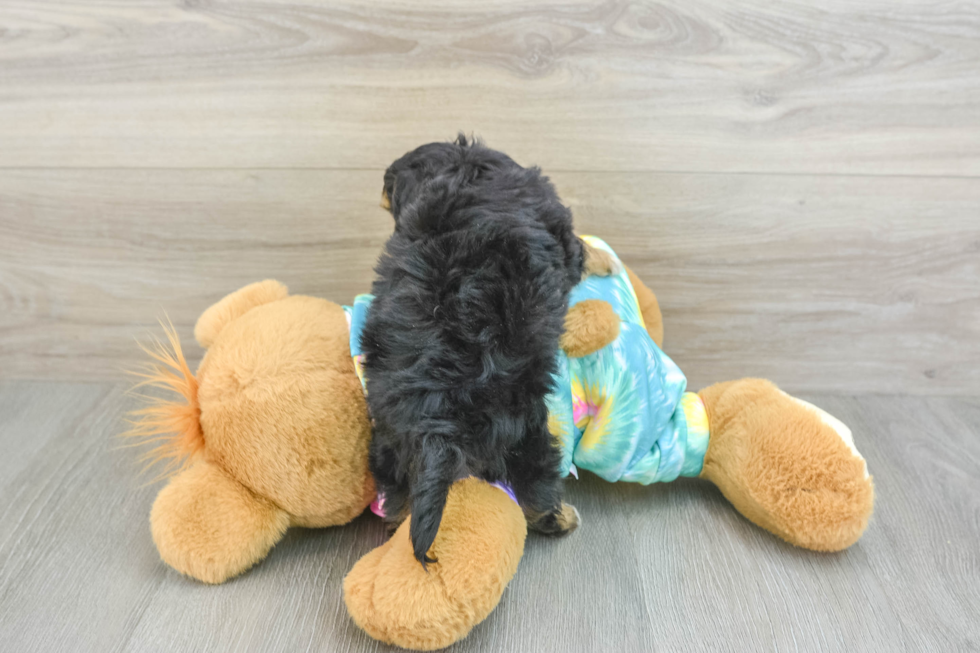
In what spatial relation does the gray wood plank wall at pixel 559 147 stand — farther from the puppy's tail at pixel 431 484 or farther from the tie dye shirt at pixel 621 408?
the puppy's tail at pixel 431 484

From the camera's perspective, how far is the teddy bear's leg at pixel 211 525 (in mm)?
584

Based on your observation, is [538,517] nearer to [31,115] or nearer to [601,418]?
[601,418]

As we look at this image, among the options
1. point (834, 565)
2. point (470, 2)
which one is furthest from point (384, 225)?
point (834, 565)

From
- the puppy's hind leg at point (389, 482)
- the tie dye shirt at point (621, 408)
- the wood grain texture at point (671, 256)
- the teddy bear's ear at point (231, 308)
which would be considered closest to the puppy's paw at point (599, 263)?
the tie dye shirt at point (621, 408)

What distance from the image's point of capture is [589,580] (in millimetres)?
625

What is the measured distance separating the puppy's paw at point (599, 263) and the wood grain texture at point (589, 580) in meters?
0.27

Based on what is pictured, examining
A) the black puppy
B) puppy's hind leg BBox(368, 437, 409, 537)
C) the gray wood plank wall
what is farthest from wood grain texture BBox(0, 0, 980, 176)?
puppy's hind leg BBox(368, 437, 409, 537)

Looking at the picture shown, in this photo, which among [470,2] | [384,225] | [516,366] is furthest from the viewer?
[384,225]

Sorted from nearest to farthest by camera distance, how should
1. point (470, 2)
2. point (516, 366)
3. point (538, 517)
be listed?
point (516, 366), point (538, 517), point (470, 2)

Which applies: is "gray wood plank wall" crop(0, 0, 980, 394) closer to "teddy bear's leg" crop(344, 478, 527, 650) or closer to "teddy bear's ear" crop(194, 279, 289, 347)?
"teddy bear's ear" crop(194, 279, 289, 347)

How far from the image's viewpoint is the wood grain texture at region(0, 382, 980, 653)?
57 cm

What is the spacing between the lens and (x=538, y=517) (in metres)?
0.63

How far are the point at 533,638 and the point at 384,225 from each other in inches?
21.4

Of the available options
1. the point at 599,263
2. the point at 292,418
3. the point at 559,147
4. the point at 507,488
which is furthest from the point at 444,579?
the point at 559,147
